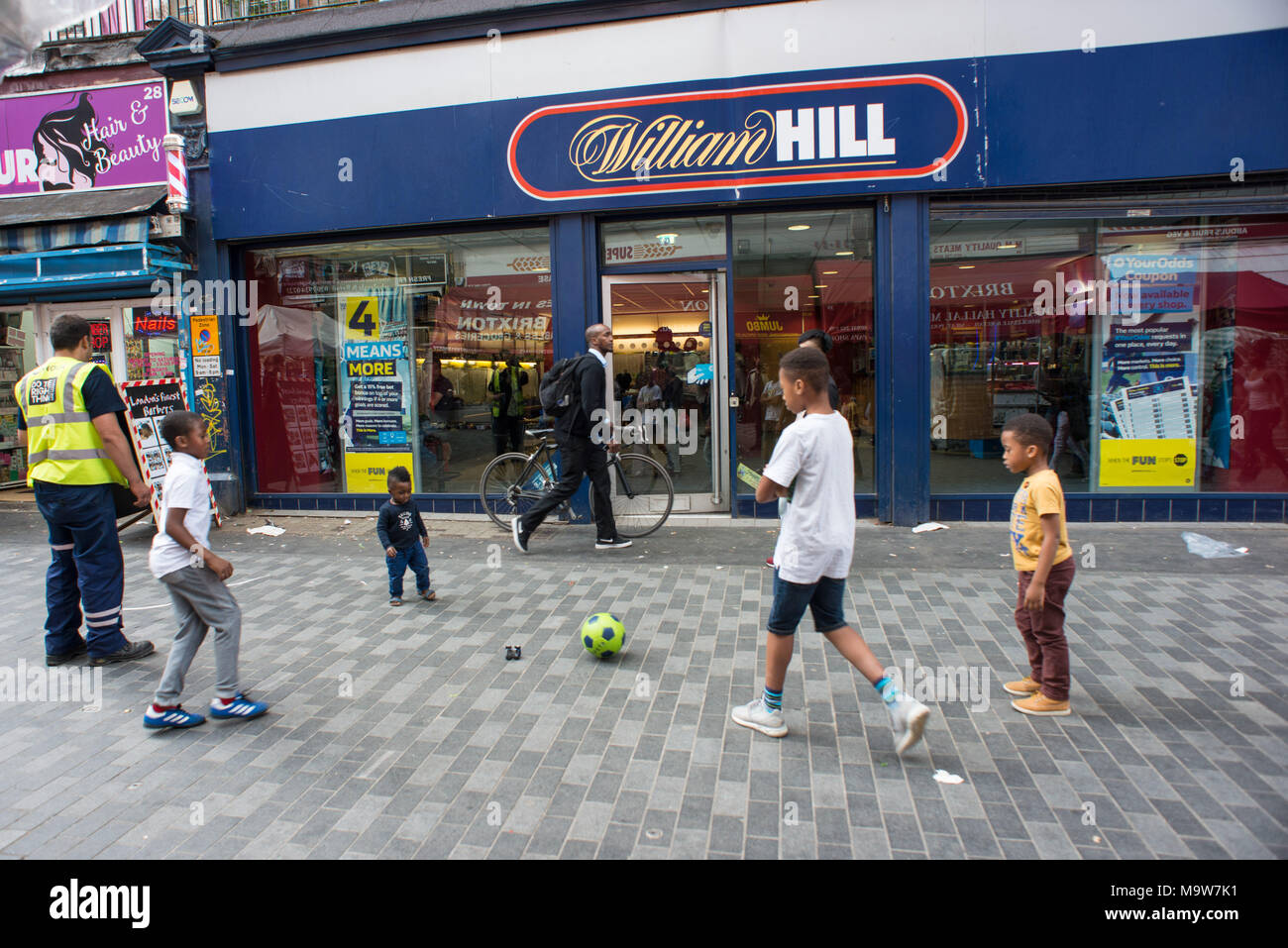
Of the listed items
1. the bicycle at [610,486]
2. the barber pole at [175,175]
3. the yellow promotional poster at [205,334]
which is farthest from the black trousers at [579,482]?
the barber pole at [175,175]

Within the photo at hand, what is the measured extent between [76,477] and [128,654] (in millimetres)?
1145

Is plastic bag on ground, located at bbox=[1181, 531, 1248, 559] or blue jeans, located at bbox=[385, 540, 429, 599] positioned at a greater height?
blue jeans, located at bbox=[385, 540, 429, 599]

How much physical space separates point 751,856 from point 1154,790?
1749mm

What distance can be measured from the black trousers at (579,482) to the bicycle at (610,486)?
269 millimetres

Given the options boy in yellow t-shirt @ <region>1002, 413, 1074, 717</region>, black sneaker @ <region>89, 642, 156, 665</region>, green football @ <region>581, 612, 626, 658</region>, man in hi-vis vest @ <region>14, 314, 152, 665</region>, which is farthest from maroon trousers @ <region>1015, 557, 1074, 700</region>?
black sneaker @ <region>89, 642, 156, 665</region>

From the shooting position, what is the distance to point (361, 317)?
966cm

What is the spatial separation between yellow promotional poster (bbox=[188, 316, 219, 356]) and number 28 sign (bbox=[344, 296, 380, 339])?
59.0 inches

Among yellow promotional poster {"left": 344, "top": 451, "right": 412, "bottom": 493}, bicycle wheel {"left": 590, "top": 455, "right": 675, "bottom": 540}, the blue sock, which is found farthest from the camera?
yellow promotional poster {"left": 344, "top": 451, "right": 412, "bottom": 493}

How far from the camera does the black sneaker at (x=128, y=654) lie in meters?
4.88

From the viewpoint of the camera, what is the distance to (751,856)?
2822mm

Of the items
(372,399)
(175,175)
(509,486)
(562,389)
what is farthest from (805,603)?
(175,175)

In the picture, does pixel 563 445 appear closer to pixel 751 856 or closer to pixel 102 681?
pixel 102 681

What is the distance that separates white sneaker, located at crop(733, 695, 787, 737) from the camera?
374 centimetres

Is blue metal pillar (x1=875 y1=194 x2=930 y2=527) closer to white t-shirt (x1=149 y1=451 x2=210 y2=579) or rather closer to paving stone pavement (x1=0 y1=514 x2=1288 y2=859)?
paving stone pavement (x1=0 y1=514 x2=1288 y2=859)
